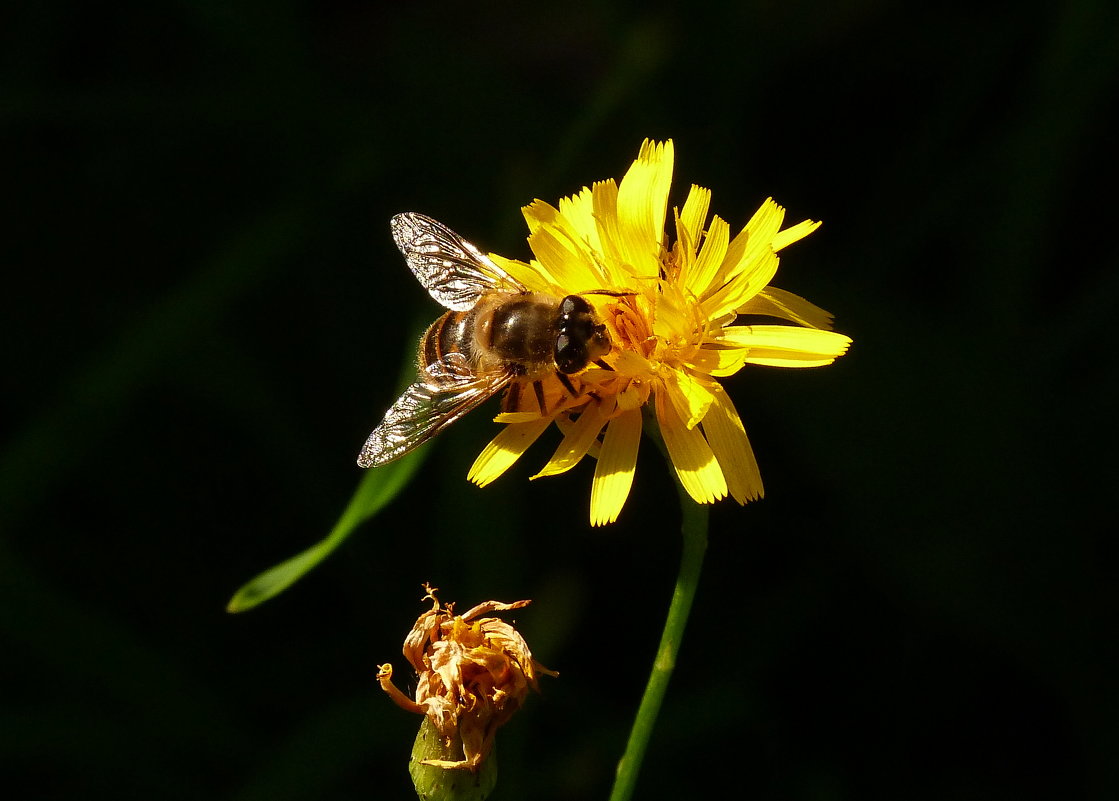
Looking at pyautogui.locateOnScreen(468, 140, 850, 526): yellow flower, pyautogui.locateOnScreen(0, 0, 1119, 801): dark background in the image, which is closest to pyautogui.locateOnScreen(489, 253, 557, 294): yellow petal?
pyautogui.locateOnScreen(468, 140, 850, 526): yellow flower

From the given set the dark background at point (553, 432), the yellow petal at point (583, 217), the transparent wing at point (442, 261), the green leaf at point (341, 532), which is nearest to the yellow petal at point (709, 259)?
the yellow petal at point (583, 217)

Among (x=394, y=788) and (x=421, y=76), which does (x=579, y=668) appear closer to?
(x=394, y=788)

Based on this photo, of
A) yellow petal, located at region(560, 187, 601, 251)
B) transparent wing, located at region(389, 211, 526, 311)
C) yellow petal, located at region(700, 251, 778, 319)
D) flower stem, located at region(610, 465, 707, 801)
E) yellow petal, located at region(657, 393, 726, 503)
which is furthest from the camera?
transparent wing, located at region(389, 211, 526, 311)

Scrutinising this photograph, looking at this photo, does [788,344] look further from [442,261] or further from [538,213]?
[442,261]

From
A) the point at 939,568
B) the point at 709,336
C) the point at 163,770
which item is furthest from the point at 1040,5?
the point at 163,770

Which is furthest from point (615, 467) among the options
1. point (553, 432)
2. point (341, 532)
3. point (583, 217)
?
point (553, 432)

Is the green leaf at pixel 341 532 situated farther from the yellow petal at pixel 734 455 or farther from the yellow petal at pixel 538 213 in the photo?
the yellow petal at pixel 734 455

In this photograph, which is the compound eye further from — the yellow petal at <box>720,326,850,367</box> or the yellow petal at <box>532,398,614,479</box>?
the yellow petal at <box>720,326,850,367</box>
